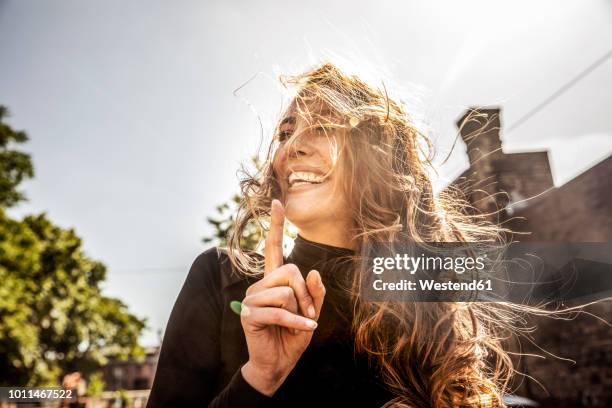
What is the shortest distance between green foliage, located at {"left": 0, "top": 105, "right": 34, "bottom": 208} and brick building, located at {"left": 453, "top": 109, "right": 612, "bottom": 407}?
31.2 ft

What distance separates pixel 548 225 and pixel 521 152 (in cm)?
101

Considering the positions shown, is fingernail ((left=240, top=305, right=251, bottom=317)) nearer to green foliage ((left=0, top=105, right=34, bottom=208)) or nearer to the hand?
the hand

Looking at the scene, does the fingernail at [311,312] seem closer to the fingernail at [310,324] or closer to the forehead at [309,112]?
the fingernail at [310,324]

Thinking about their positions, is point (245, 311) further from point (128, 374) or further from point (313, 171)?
point (128, 374)

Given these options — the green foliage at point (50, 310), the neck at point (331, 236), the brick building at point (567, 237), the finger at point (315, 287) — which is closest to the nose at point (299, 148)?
the neck at point (331, 236)

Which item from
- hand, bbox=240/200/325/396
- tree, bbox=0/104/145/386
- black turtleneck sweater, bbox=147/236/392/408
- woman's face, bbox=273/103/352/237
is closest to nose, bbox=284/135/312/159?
woman's face, bbox=273/103/352/237

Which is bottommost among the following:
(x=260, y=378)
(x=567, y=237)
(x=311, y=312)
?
(x=260, y=378)

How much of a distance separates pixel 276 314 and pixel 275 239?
142 mm

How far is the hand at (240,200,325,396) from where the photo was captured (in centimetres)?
69

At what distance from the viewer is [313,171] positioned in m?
1.20

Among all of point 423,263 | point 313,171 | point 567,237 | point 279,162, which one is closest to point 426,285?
point 423,263

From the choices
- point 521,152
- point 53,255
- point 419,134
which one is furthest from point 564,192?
point 53,255

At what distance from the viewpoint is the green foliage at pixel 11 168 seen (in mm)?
9055

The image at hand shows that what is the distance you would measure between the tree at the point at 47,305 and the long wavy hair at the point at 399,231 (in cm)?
661
